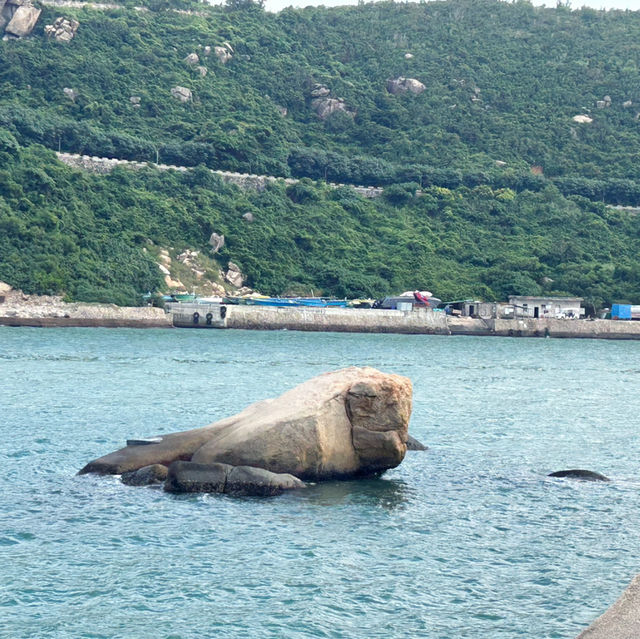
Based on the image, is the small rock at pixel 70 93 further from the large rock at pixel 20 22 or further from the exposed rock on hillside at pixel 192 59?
the exposed rock on hillside at pixel 192 59

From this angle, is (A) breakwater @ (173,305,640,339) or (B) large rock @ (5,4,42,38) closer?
(A) breakwater @ (173,305,640,339)

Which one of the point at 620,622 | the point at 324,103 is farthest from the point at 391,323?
the point at 620,622

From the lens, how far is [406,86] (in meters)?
157

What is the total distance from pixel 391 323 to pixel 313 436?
72909mm

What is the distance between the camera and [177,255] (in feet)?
330

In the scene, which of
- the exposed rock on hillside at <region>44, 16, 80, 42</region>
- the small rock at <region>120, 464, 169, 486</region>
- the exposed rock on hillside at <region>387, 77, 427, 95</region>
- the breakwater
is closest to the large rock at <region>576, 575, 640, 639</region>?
the small rock at <region>120, 464, 169, 486</region>

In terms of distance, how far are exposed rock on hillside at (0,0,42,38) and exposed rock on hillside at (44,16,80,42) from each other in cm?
242

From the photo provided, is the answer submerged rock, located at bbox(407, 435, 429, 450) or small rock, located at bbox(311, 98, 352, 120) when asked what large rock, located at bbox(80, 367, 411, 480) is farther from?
small rock, located at bbox(311, 98, 352, 120)

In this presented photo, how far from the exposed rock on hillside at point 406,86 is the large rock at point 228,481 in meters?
142

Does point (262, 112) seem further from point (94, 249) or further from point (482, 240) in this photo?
point (94, 249)

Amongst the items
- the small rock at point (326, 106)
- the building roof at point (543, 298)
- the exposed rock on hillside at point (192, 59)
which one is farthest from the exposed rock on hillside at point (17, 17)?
the building roof at point (543, 298)

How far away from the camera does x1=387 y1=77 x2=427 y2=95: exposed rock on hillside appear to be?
157125 mm

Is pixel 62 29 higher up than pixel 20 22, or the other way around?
pixel 20 22

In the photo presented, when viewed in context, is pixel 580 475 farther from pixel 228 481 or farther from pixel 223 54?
pixel 223 54
